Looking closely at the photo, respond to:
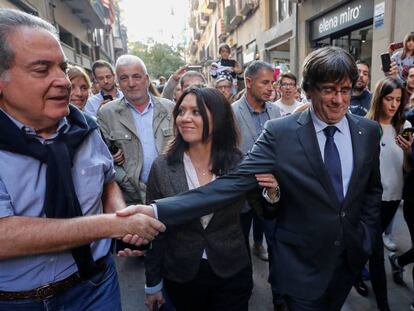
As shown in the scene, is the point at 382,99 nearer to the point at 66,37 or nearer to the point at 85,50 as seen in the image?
the point at 66,37

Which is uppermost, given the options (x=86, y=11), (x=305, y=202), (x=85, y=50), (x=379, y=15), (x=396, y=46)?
(x=86, y=11)

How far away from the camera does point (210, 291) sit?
1955 mm

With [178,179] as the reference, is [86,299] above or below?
below

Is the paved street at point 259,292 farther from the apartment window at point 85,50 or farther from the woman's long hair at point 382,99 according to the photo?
the apartment window at point 85,50

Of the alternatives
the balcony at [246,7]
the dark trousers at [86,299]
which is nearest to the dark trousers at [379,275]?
the dark trousers at [86,299]

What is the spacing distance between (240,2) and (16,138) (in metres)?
20.1

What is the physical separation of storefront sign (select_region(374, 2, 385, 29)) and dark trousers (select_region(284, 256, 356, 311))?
694cm

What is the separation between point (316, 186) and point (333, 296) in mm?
703

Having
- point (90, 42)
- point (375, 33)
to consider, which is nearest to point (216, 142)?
point (375, 33)

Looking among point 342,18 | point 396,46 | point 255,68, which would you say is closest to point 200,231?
point 255,68

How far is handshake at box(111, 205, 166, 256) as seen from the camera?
1.45m

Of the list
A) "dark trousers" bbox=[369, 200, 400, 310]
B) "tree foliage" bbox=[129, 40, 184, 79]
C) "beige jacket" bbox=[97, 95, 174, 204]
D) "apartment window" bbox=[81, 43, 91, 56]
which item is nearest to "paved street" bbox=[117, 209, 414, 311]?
"dark trousers" bbox=[369, 200, 400, 310]

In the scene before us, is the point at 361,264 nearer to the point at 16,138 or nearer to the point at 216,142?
the point at 216,142

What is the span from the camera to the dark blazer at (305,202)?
1.76 m
